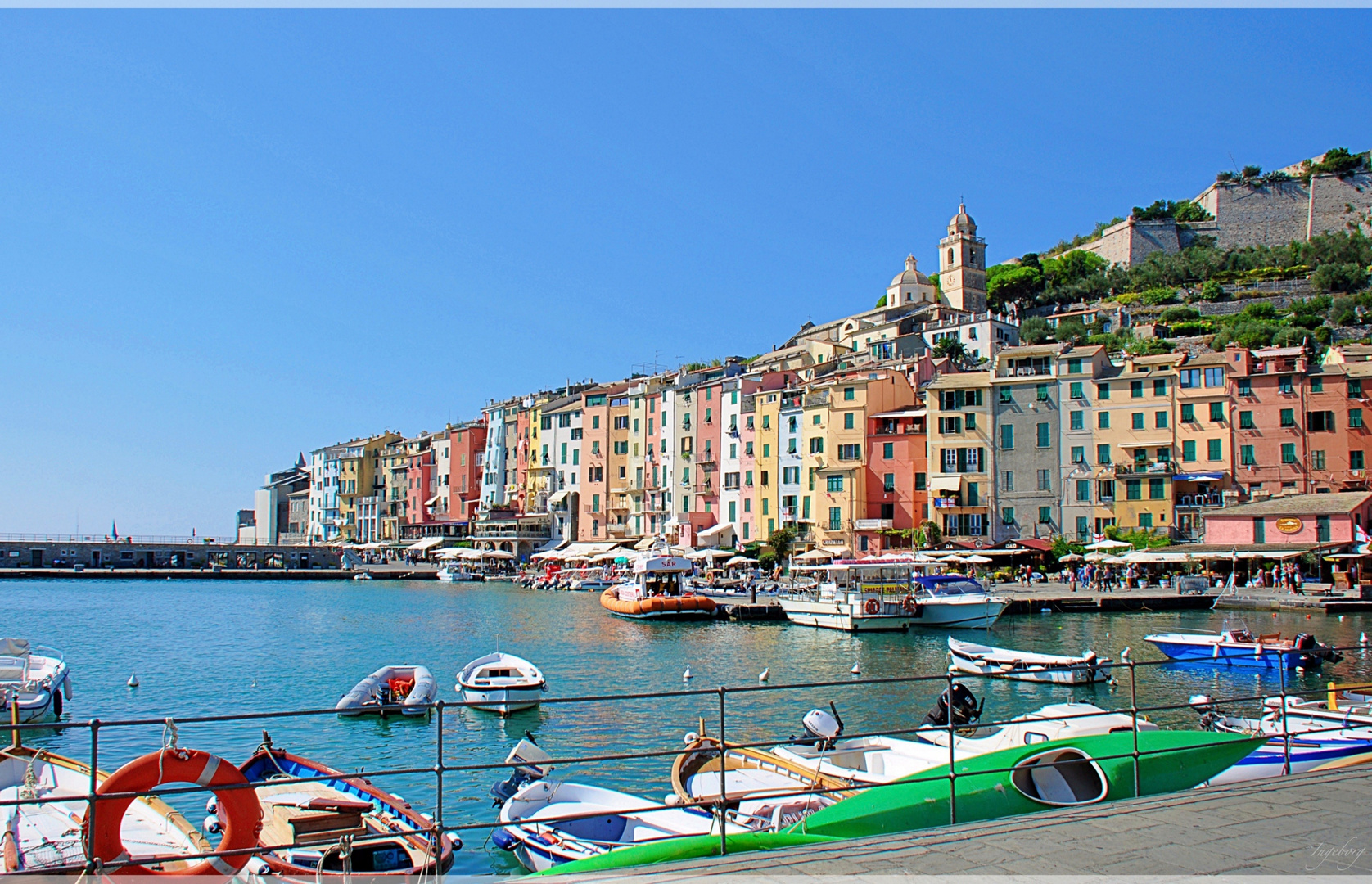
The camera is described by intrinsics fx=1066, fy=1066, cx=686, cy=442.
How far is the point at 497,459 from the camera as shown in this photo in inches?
4377

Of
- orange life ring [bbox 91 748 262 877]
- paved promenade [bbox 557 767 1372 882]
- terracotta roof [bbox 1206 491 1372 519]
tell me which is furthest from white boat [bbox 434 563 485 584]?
paved promenade [bbox 557 767 1372 882]

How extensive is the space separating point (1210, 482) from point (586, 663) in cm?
4252

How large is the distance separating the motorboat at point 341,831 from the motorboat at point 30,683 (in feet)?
41.2

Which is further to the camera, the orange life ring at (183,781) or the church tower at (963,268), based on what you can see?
the church tower at (963,268)

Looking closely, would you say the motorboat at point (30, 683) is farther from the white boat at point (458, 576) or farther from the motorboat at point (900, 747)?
the white boat at point (458, 576)

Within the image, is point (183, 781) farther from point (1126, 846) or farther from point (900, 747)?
point (900, 747)

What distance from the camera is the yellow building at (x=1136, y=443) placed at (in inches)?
2458

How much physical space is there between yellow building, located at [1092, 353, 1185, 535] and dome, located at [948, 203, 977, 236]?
74.6 meters

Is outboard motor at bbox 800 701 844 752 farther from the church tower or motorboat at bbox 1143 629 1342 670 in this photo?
the church tower

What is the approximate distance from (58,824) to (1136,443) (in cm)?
6199

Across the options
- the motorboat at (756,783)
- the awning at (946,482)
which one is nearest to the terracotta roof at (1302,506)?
the awning at (946,482)

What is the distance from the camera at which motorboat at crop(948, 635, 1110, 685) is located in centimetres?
3067

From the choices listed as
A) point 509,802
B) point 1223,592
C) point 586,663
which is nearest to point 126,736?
point 509,802

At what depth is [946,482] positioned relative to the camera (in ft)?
223
